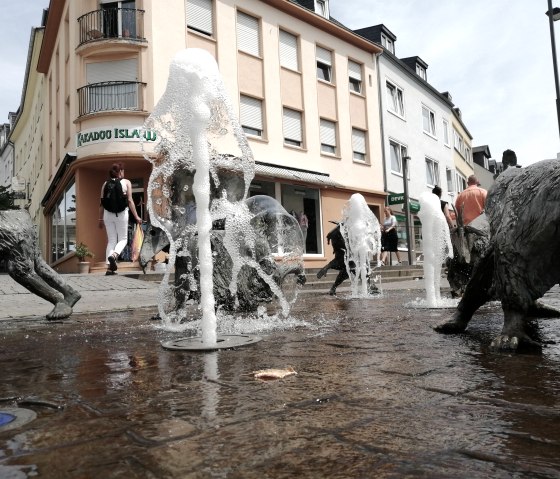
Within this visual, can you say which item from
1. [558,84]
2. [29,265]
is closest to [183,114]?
[29,265]

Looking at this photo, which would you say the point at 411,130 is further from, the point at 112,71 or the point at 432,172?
the point at 112,71

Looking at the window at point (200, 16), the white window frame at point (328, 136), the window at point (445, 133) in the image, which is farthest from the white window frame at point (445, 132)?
the window at point (200, 16)

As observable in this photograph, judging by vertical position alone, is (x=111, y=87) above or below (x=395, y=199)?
above

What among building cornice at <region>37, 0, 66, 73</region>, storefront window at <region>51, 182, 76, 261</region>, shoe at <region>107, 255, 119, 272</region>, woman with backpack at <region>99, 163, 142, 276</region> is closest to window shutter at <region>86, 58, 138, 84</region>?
storefront window at <region>51, 182, 76, 261</region>

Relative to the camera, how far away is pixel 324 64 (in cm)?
Answer: 2383

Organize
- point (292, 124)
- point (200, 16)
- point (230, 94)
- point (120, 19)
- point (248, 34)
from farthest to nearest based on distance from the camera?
1. point (292, 124)
2. point (248, 34)
3. point (230, 94)
4. point (200, 16)
5. point (120, 19)

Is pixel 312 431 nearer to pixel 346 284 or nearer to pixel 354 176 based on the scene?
pixel 346 284

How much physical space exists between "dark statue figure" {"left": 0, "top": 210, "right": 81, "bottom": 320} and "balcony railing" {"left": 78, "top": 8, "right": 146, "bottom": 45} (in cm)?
1399

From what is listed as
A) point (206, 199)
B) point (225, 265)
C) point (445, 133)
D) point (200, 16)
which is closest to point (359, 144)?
point (200, 16)

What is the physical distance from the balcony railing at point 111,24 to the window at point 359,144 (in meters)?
10.7

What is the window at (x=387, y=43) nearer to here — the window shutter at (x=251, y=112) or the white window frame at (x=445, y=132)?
the white window frame at (x=445, y=132)

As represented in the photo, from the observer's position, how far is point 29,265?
496 cm

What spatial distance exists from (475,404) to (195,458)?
0.87m

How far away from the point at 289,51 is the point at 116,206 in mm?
13589
